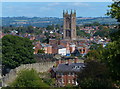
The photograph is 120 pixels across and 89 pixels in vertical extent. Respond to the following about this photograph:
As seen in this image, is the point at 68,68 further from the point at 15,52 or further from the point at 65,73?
the point at 15,52

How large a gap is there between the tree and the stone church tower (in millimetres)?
43149

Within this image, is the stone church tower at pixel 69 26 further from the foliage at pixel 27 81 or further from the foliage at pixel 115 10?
the foliage at pixel 115 10

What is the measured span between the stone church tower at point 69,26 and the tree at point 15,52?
142 ft

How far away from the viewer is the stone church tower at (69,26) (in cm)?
8144

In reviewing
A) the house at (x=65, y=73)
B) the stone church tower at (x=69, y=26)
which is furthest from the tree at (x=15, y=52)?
the stone church tower at (x=69, y=26)

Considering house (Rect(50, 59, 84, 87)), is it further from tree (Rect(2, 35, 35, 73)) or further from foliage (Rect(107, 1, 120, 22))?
foliage (Rect(107, 1, 120, 22))

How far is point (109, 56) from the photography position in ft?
40.4

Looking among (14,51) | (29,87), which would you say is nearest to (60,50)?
(14,51)

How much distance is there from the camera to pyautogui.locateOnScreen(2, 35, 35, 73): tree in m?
33.1

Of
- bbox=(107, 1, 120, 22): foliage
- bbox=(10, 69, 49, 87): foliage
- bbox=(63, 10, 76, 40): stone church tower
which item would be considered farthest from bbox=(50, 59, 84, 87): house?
bbox=(63, 10, 76, 40): stone church tower

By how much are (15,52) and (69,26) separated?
49449 millimetres

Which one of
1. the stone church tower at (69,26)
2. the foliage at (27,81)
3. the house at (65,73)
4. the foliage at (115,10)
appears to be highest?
the foliage at (115,10)

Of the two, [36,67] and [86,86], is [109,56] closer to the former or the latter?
[86,86]

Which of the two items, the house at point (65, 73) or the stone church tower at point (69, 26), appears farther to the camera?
the stone church tower at point (69, 26)
